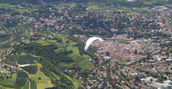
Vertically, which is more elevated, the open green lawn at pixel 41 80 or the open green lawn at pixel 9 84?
the open green lawn at pixel 9 84

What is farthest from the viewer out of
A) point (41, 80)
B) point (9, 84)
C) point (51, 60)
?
point (51, 60)

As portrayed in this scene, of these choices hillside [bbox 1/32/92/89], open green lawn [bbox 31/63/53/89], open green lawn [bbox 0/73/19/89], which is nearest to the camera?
open green lawn [bbox 0/73/19/89]

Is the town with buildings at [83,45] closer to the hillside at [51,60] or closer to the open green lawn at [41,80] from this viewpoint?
the hillside at [51,60]

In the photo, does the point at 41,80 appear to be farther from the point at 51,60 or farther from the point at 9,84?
the point at 51,60

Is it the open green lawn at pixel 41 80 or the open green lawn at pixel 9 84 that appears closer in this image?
the open green lawn at pixel 9 84

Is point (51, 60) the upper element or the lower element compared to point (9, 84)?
lower

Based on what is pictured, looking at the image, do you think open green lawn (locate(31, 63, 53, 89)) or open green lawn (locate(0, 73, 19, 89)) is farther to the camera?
open green lawn (locate(31, 63, 53, 89))

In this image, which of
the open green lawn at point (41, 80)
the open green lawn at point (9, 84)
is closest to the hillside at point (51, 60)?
the open green lawn at point (41, 80)

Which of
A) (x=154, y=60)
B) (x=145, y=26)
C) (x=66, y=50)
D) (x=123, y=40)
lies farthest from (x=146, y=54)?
(x=145, y=26)

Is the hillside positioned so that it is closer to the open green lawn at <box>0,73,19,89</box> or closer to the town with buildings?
the town with buildings

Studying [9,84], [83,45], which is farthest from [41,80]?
[83,45]

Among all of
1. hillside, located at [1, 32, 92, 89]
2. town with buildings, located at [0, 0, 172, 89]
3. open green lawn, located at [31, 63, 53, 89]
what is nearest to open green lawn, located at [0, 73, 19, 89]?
town with buildings, located at [0, 0, 172, 89]
